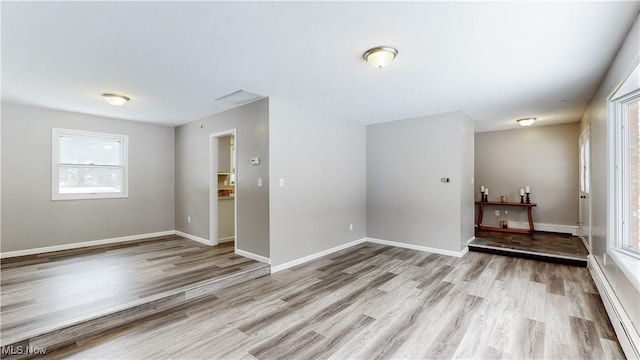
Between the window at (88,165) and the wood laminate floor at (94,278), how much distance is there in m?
1.06

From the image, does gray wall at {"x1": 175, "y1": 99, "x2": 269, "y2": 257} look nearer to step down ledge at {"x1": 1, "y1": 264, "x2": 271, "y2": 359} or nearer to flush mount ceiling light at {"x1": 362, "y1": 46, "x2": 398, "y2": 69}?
step down ledge at {"x1": 1, "y1": 264, "x2": 271, "y2": 359}

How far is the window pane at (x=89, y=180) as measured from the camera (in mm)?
4898

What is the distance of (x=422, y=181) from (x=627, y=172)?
269 cm

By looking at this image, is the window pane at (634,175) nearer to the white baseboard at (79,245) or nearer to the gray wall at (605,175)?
the gray wall at (605,175)

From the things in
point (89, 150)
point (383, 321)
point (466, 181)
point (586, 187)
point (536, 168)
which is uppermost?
point (89, 150)

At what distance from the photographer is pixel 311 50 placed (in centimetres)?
250

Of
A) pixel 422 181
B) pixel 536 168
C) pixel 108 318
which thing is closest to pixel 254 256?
pixel 108 318

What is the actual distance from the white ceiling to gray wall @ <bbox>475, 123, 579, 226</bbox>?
242 cm

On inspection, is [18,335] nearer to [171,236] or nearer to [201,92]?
[201,92]

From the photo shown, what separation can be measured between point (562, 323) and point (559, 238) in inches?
156

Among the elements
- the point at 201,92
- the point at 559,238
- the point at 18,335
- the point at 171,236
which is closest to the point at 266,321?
the point at 18,335

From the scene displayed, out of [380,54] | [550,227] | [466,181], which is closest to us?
[380,54]

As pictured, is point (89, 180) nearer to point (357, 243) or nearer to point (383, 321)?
point (357, 243)

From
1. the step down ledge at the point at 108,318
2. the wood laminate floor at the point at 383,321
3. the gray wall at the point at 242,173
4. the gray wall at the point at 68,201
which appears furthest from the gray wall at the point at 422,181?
the gray wall at the point at 68,201
